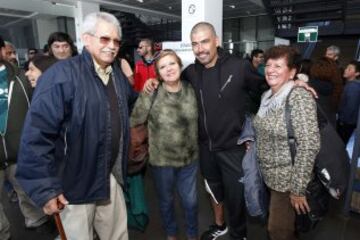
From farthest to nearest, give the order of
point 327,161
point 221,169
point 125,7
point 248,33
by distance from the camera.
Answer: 1. point 248,33
2. point 125,7
3. point 221,169
4. point 327,161

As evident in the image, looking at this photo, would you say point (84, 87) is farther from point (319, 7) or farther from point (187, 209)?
point (319, 7)

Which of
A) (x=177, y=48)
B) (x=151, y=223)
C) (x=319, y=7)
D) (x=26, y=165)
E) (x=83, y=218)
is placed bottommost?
(x=151, y=223)

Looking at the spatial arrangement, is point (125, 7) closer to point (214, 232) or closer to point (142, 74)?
point (142, 74)

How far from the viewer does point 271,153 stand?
63.6 inches

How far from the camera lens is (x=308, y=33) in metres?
5.10

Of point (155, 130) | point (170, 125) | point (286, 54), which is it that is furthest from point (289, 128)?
point (155, 130)

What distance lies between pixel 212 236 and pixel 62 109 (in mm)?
1629

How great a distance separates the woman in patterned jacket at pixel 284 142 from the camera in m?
1.46

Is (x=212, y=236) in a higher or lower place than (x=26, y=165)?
lower

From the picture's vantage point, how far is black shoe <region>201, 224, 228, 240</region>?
2.24m

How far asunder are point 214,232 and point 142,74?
2.27 metres

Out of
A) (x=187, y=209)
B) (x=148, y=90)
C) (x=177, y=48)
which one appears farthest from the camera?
(x=177, y=48)

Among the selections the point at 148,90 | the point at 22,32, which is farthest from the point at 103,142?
the point at 22,32

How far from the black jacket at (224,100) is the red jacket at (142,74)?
1833 millimetres
